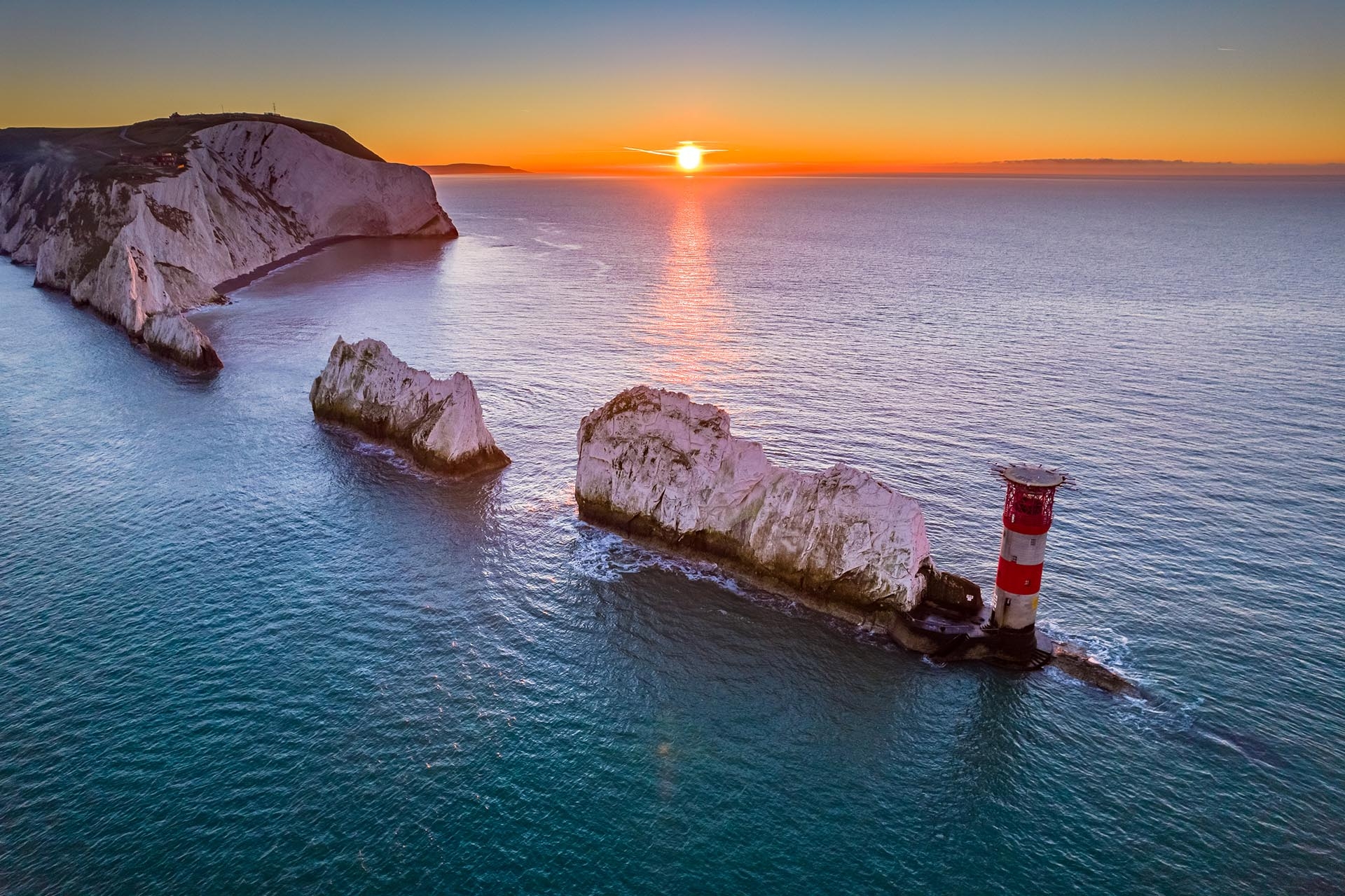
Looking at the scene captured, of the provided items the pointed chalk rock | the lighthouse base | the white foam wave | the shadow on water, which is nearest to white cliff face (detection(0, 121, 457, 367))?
the pointed chalk rock

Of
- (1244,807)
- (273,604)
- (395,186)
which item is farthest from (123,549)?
(395,186)

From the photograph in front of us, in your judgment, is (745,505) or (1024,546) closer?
(1024,546)

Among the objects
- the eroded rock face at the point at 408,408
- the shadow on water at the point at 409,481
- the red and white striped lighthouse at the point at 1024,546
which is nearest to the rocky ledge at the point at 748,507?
the red and white striped lighthouse at the point at 1024,546

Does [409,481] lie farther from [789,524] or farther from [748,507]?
[789,524]

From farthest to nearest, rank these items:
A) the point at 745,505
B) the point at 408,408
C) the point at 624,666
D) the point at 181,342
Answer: the point at 181,342 < the point at 408,408 < the point at 745,505 < the point at 624,666

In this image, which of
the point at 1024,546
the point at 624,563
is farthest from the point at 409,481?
the point at 1024,546

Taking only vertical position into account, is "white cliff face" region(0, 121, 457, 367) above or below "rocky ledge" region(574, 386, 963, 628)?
above

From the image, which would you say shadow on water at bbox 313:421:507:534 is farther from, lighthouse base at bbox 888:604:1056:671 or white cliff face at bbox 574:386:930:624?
lighthouse base at bbox 888:604:1056:671

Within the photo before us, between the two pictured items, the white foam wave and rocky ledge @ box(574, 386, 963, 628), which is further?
the white foam wave
